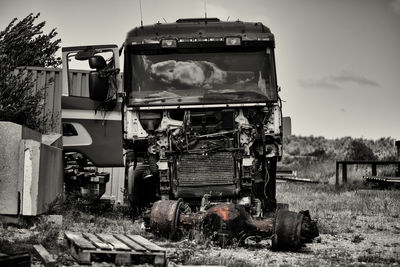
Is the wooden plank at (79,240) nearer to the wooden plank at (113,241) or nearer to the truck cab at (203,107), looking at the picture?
the wooden plank at (113,241)

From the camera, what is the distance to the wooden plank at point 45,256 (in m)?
6.57

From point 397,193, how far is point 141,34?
10.5 metres

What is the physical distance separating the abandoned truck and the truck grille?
0.01 meters

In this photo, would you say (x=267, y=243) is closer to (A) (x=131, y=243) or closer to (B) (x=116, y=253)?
(A) (x=131, y=243)

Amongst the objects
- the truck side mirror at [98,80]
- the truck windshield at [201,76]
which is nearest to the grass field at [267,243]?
the truck side mirror at [98,80]

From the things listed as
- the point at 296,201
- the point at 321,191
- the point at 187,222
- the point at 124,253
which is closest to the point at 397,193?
the point at 321,191

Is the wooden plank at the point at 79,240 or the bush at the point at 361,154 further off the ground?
the bush at the point at 361,154

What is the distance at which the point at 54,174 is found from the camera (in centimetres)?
1170

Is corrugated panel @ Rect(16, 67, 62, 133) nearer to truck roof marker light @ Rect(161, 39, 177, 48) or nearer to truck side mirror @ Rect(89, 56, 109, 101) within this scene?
truck side mirror @ Rect(89, 56, 109, 101)

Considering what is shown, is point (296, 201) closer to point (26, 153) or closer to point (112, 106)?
point (112, 106)

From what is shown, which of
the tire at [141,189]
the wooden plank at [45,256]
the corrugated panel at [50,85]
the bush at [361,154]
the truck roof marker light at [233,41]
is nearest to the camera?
the wooden plank at [45,256]

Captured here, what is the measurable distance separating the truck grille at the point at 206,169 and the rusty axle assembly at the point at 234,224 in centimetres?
119

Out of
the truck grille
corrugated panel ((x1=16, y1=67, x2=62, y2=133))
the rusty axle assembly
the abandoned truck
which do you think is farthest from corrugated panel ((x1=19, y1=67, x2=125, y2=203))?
the rusty axle assembly

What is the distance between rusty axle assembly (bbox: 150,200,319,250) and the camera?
877 centimetres
